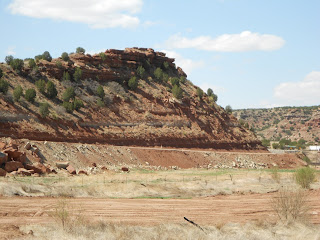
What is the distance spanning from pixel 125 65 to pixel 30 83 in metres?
22.3

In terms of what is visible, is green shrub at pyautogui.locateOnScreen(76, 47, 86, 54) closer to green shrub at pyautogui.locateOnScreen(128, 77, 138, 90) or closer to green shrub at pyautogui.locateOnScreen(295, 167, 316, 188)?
green shrub at pyautogui.locateOnScreen(128, 77, 138, 90)

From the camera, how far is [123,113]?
71.6 meters

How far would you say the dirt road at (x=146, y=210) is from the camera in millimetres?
20709

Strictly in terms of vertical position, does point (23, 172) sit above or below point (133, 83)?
below

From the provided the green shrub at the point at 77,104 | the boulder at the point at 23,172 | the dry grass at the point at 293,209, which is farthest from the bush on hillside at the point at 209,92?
the dry grass at the point at 293,209

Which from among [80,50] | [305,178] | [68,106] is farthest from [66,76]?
[305,178]

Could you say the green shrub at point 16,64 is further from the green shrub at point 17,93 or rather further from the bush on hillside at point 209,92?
the bush on hillside at point 209,92

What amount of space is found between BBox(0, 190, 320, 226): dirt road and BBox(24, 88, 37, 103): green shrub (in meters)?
35.8

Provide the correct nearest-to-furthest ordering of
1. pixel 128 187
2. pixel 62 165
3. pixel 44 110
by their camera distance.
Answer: pixel 128 187, pixel 62 165, pixel 44 110

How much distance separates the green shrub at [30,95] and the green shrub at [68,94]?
5534 millimetres

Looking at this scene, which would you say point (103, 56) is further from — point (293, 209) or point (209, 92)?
point (293, 209)

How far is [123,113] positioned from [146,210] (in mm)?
48872

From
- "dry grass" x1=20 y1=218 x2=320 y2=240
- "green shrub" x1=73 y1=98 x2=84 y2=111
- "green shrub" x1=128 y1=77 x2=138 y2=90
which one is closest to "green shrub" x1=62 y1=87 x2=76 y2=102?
"green shrub" x1=73 y1=98 x2=84 y2=111

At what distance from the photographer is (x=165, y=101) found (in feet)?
260
